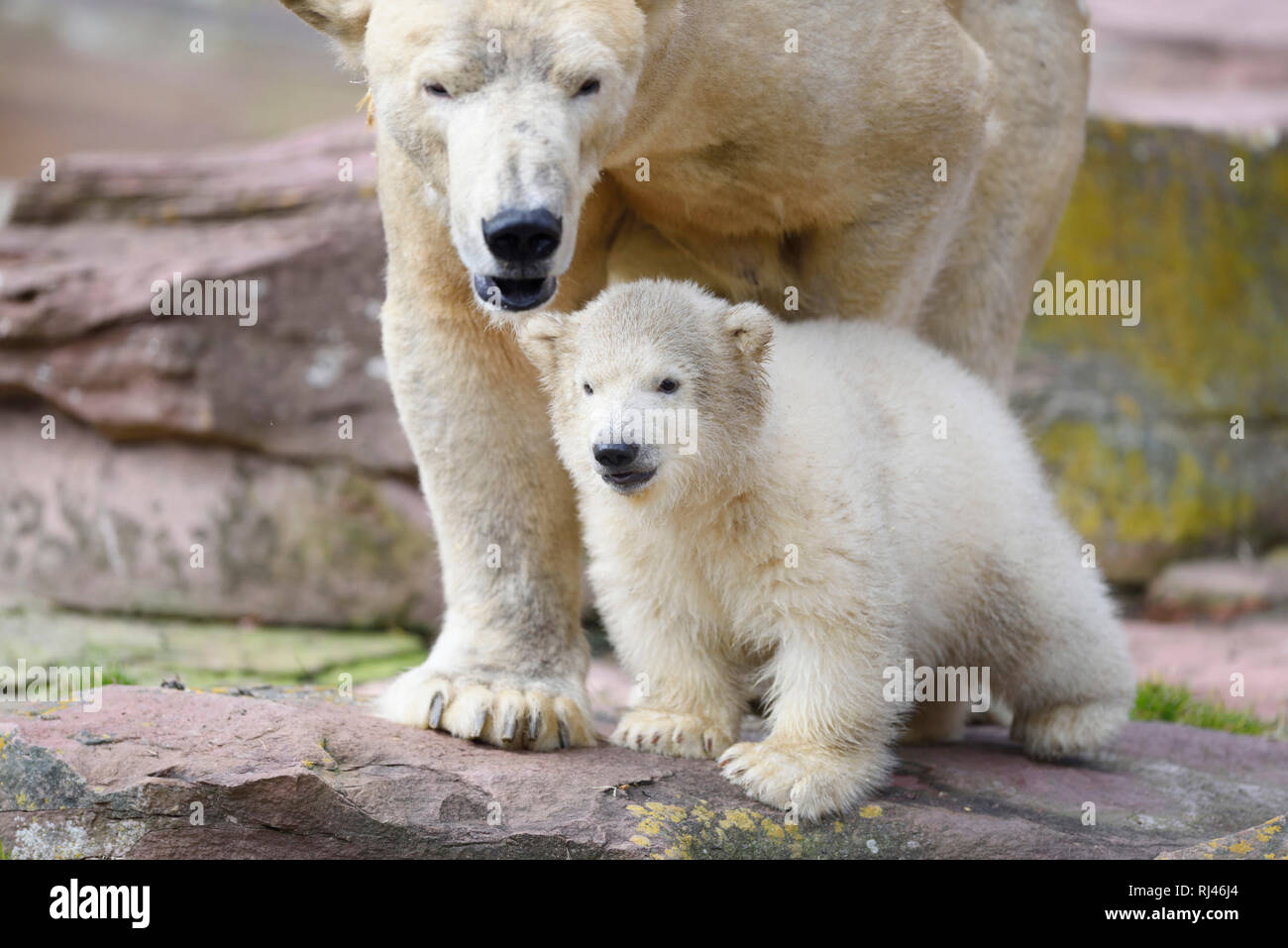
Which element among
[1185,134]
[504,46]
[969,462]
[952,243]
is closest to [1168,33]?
[1185,134]

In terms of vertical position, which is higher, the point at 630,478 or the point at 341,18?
the point at 341,18

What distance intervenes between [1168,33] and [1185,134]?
276 inches

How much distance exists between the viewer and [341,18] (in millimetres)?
3623

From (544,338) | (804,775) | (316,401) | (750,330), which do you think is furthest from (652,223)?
(316,401)

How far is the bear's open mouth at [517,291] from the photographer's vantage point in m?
3.22

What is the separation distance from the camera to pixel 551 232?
3105 mm

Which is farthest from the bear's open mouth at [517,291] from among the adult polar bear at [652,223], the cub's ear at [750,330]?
the cub's ear at [750,330]

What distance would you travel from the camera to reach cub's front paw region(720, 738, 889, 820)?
11.6 feet

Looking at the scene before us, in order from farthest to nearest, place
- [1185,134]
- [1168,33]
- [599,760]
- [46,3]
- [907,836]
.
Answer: [46,3] → [1168,33] → [1185,134] → [599,760] → [907,836]

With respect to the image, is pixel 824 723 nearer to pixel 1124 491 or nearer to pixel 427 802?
pixel 427 802

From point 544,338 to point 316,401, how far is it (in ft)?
14.5

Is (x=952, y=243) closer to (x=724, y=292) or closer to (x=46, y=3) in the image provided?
(x=724, y=292)

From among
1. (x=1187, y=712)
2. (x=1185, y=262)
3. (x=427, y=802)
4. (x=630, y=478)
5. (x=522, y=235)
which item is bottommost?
(x=1187, y=712)

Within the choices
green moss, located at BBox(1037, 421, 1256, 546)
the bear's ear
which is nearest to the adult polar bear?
the bear's ear
